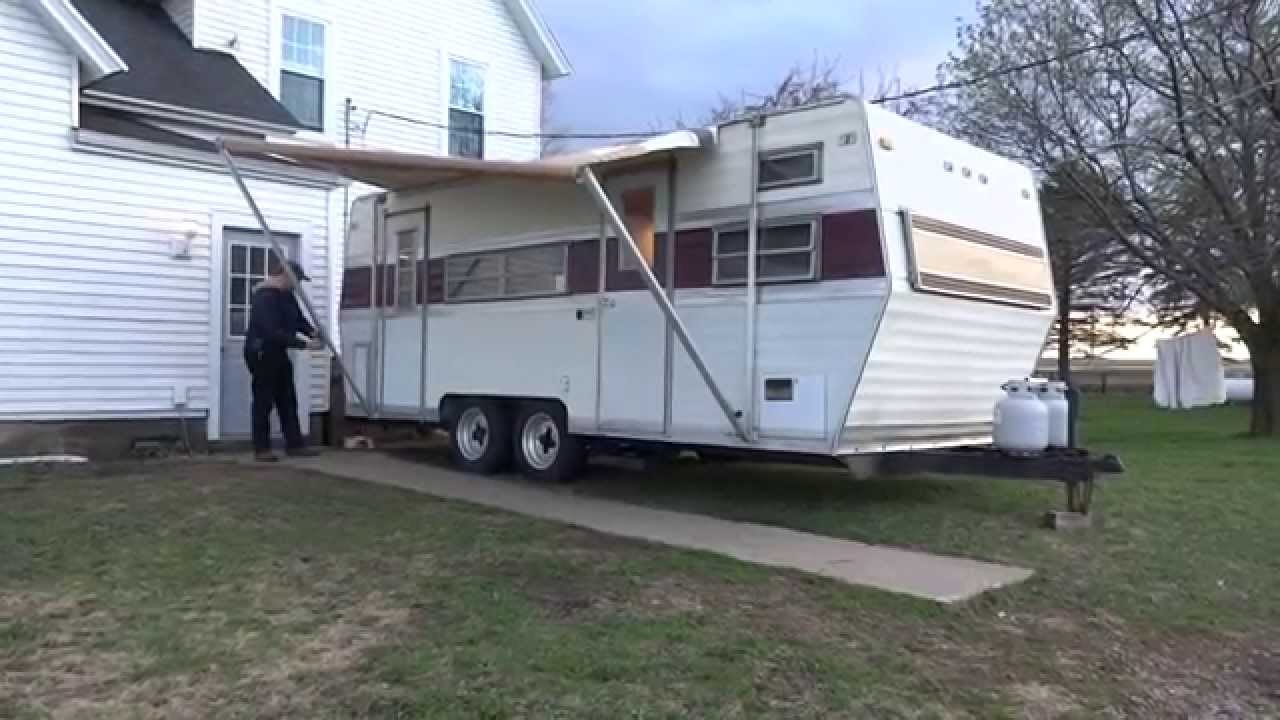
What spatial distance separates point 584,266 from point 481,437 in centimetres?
212

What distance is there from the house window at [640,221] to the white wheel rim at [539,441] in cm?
168

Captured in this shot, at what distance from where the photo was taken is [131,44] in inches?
509

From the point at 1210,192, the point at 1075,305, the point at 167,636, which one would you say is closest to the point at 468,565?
the point at 167,636

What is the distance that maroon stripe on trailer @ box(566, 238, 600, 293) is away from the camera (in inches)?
369

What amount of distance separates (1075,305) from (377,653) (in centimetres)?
2981

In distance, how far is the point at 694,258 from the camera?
8.70 m

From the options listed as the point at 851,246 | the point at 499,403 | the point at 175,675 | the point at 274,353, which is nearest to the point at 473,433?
the point at 499,403

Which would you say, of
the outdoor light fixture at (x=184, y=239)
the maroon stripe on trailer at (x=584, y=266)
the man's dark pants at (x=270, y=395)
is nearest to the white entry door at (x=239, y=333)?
the outdoor light fixture at (x=184, y=239)

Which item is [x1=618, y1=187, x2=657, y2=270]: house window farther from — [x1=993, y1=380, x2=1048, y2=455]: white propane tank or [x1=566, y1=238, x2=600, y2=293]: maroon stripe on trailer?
[x1=993, y1=380, x2=1048, y2=455]: white propane tank

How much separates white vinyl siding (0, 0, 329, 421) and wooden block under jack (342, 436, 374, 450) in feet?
5.00

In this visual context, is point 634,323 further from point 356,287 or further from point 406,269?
point 356,287

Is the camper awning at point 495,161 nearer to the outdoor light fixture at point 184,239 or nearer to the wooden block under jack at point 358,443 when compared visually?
the outdoor light fixture at point 184,239

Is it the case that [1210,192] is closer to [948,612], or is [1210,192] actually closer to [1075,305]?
[948,612]

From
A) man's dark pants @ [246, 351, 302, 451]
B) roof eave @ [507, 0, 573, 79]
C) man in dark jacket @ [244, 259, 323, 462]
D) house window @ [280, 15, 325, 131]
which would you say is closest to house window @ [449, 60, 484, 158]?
roof eave @ [507, 0, 573, 79]
